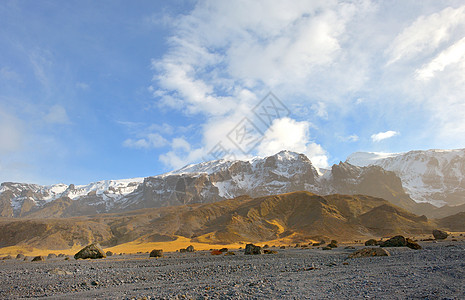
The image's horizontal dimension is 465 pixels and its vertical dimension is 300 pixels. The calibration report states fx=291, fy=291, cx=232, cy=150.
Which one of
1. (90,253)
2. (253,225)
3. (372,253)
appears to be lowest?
(372,253)

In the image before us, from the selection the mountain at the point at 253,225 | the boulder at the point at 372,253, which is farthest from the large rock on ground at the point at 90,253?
the mountain at the point at 253,225

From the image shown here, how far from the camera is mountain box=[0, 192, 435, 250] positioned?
85.2 m

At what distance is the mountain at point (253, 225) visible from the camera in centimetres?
8525

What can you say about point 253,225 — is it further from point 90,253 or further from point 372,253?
point 372,253

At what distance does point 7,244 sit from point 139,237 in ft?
153

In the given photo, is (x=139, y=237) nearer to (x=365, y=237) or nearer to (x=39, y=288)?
(x=365, y=237)

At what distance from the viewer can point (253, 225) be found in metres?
96.4

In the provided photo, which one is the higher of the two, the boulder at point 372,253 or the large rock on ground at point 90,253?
the large rock on ground at point 90,253

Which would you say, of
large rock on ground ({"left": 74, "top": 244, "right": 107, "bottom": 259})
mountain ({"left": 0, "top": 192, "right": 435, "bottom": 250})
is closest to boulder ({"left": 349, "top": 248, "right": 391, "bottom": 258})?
large rock on ground ({"left": 74, "top": 244, "right": 107, "bottom": 259})

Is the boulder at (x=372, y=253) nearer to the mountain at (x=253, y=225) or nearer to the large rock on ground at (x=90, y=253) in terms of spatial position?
the large rock on ground at (x=90, y=253)

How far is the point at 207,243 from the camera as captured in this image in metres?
80.5

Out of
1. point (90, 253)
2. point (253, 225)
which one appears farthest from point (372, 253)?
point (253, 225)

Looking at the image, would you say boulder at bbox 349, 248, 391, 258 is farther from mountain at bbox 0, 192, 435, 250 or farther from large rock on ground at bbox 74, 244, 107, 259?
mountain at bbox 0, 192, 435, 250

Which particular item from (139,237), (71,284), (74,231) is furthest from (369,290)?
(74,231)
